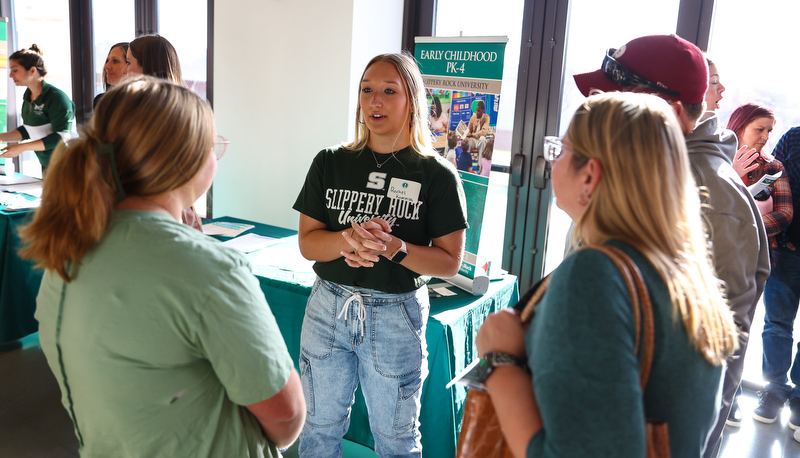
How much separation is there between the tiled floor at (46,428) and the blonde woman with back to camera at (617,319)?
1.87 meters

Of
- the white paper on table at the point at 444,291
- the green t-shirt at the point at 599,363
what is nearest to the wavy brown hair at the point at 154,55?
the white paper on table at the point at 444,291

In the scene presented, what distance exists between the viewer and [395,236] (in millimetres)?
1618

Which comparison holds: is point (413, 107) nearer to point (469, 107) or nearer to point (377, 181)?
point (377, 181)

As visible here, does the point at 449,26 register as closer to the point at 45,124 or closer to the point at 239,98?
the point at 239,98

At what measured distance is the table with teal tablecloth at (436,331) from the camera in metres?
2.01

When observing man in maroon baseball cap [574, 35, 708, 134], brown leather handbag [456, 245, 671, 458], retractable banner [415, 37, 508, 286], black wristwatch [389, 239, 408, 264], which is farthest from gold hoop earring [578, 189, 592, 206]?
retractable banner [415, 37, 508, 286]

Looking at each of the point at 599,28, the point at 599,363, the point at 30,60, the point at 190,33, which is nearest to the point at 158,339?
the point at 599,363

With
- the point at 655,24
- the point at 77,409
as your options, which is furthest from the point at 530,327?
the point at 655,24

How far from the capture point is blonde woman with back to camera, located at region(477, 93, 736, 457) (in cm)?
67

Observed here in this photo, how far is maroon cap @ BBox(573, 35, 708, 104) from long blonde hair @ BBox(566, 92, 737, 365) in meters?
0.47

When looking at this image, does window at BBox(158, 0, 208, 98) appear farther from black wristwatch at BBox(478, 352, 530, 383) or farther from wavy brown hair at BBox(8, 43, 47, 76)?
black wristwatch at BBox(478, 352, 530, 383)

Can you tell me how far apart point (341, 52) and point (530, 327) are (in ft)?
9.07

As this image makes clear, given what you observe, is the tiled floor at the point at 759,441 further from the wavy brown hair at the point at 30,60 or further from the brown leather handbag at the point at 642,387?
the wavy brown hair at the point at 30,60

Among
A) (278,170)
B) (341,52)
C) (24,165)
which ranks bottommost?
(24,165)
